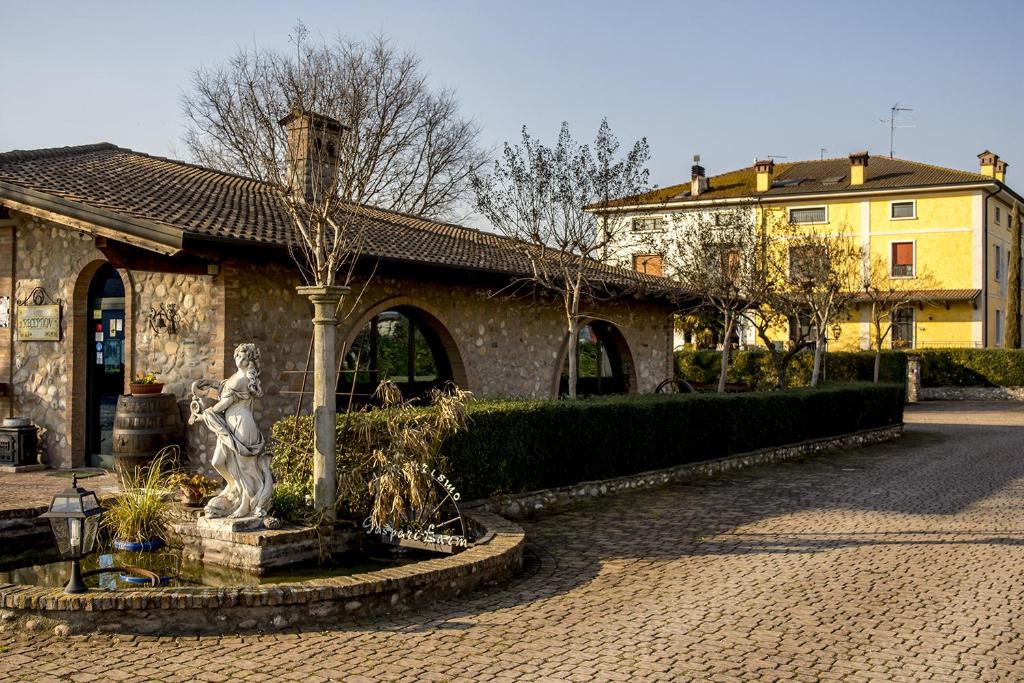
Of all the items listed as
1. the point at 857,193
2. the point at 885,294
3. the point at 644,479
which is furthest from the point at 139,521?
the point at 857,193

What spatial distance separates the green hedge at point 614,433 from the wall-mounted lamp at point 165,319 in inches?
157

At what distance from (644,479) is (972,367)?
2534 centimetres

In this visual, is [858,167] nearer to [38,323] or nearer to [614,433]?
[614,433]

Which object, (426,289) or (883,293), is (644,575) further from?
(883,293)

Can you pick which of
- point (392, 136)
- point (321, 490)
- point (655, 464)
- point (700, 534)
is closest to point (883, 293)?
point (392, 136)

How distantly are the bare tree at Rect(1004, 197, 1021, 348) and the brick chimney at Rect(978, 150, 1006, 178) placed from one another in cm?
196

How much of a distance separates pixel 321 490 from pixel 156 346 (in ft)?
15.3

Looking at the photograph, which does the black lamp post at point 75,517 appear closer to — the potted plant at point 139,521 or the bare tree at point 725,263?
the potted plant at point 139,521

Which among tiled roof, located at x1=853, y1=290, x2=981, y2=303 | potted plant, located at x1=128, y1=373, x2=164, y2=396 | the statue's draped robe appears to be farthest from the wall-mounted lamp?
tiled roof, located at x1=853, y1=290, x2=981, y2=303

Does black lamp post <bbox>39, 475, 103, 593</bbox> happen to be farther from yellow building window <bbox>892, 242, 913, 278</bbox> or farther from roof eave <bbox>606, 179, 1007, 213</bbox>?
yellow building window <bbox>892, 242, 913, 278</bbox>

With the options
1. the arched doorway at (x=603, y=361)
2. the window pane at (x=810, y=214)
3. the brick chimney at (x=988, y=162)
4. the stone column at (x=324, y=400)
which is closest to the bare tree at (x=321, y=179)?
the stone column at (x=324, y=400)

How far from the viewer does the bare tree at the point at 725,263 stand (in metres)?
18.3

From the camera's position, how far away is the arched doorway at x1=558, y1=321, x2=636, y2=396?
61.0 feet

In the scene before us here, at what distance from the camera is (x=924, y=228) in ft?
120
